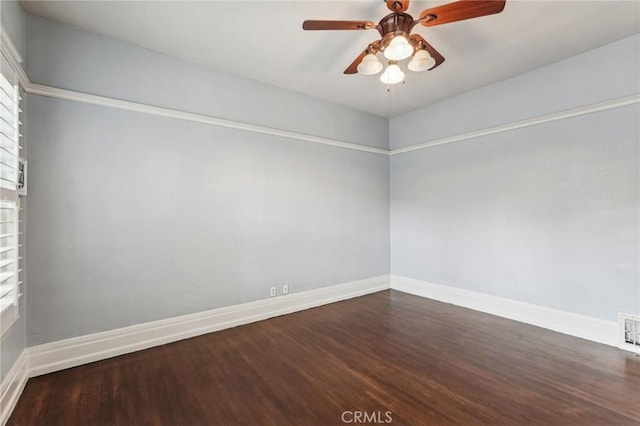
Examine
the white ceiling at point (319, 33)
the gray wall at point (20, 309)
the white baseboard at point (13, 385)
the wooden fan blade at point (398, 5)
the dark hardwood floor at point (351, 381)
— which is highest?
the white ceiling at point (319, 33)

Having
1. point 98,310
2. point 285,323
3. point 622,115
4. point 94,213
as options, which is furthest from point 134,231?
point 622,115

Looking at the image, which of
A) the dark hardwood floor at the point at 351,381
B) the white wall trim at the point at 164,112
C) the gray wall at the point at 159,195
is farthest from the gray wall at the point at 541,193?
the white wall trim at the point at 164,112

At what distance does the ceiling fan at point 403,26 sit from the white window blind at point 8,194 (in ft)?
6.96

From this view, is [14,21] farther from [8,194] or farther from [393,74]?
[393,74]

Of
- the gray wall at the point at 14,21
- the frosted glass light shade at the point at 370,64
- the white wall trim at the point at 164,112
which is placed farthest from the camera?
the white wall trim at the point at 164,112

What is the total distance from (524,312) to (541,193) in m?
1.48

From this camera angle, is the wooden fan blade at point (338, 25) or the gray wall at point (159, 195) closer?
the wooden fan blade at point (338, 25)

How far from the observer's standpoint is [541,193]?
3.50 meters

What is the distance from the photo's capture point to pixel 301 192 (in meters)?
4.18

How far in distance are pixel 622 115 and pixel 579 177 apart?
688 mm

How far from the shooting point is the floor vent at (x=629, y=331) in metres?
2.83

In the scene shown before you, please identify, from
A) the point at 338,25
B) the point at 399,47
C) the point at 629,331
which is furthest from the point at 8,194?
the point at 629,331

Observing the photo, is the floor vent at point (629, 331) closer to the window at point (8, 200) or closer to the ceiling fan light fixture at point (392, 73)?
the ceiling fan light fixture at point (392, 73)

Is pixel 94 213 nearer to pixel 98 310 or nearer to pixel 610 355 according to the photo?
pixel 98 310
